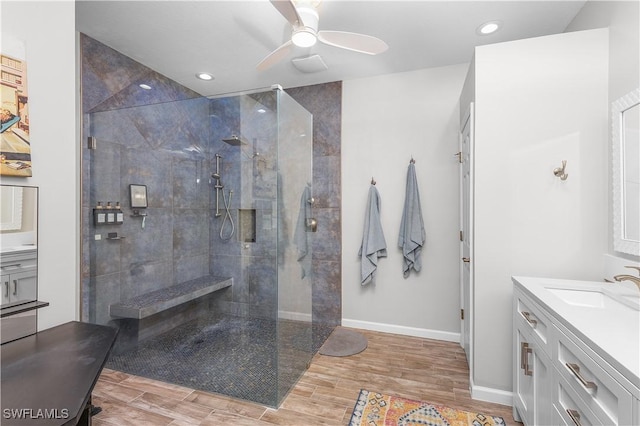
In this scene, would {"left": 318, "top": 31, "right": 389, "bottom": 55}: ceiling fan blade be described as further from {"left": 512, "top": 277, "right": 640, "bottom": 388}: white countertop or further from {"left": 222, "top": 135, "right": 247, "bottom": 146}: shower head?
{"left": 512, "top": 277, "right": 640, "bottom": 388}: white countertop

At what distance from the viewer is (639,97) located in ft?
4.99

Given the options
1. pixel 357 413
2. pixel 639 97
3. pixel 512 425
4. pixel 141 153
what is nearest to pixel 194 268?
pixel 141 153

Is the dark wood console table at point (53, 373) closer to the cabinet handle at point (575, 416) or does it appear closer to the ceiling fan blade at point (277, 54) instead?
the cabinet handle at point (575, 416)

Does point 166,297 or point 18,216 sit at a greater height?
point 18,216

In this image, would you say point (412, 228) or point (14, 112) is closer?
point (14, 112)

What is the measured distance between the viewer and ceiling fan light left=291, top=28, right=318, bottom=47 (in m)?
1.74

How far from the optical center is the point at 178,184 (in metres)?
3.21

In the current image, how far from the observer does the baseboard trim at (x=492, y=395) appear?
1.99 metres

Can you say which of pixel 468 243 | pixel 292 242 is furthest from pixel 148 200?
pixel 468 243

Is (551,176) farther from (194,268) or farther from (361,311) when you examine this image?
(194,268)

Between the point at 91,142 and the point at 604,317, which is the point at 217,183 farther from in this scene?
the point at 604,317

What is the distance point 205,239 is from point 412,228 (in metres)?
2.29

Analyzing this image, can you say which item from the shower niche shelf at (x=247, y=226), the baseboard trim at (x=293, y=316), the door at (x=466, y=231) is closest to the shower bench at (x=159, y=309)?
the shower niche shelf at (x=247, y=226)

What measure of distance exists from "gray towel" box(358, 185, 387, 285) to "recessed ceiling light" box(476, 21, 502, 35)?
1.62m
